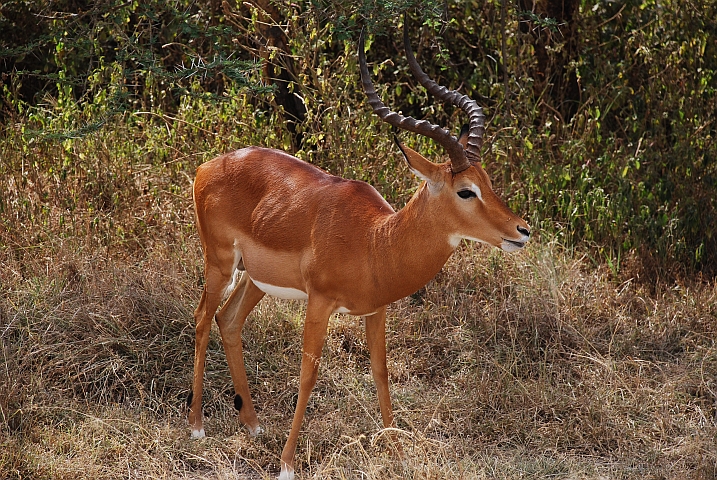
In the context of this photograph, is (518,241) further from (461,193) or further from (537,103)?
(537,103)

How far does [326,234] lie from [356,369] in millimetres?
1377

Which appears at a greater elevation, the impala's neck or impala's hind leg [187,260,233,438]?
the impala's neck

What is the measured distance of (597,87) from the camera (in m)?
7.21

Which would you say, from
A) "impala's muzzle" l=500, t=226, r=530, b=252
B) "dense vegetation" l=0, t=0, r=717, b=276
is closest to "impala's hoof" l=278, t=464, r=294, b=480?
"impala's muzzle" l=500, t=226, r=530, b=252

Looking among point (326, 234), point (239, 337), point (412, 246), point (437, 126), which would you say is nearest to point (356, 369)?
point (239, 337)

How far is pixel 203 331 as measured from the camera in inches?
193

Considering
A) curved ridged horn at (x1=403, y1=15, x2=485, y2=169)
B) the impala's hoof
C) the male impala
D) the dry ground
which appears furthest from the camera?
the dry ground

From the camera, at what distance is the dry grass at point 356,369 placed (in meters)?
4.48

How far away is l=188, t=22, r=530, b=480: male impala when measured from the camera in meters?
4.01

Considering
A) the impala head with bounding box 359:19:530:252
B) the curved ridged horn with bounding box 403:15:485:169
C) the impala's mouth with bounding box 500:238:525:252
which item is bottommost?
the impala's mouth with bounding box 500:238:525:252

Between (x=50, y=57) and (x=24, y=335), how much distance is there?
4.13 m

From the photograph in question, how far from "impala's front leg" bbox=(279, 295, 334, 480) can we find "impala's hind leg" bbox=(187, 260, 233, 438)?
2.23 ft

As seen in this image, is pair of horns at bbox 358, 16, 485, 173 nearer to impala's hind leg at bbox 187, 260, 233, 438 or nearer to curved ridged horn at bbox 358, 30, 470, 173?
curved ridged horn at bbox 358, 30, 470, 173

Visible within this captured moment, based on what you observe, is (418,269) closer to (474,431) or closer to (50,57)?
(474,431)
